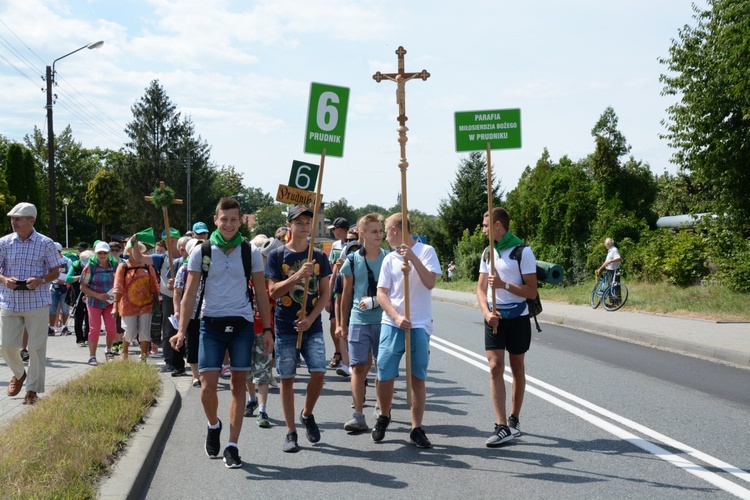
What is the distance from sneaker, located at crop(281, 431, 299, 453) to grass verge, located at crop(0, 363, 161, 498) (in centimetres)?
123

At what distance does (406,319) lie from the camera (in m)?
6.40

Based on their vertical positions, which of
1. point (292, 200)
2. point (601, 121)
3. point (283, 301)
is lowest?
point (283, 301)

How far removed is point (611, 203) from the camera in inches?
1396

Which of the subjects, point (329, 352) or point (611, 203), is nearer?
point (329, 352)

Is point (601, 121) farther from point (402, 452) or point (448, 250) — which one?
point (402, 452)

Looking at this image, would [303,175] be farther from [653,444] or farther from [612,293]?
[612,293]

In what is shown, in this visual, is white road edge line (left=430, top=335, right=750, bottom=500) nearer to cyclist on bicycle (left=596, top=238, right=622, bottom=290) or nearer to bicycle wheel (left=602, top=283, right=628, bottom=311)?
cyclist on bicycle (left=596, top=238, right=622, bottom=290)

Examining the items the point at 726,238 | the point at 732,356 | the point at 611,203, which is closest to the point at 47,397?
the point at 732,356

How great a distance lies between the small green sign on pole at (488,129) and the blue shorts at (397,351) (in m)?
1.73

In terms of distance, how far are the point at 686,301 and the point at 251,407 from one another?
1553 centimetres

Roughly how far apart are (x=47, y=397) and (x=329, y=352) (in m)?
6.36

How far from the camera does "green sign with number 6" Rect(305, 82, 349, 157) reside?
284 inches

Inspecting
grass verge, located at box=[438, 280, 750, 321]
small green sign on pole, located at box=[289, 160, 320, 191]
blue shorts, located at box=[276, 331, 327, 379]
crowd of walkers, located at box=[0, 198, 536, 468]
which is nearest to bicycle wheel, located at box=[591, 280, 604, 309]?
grass verge, located at box=[438, 280, 750, 321]

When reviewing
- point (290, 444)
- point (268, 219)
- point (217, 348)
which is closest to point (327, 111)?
point (217, 348)
